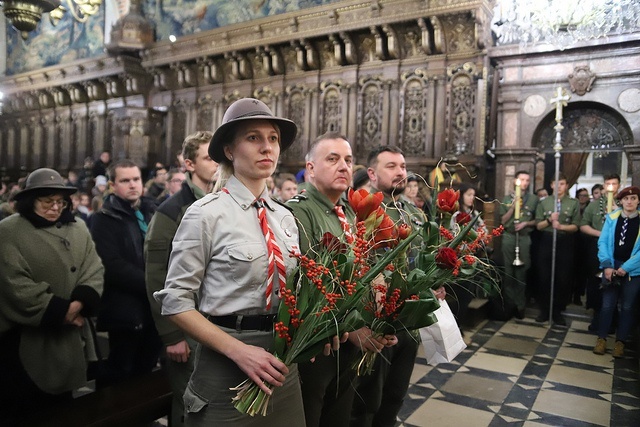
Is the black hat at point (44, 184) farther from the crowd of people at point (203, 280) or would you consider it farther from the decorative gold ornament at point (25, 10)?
the decorative gold ornament at point (25, 10)

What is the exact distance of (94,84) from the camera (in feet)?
42.0

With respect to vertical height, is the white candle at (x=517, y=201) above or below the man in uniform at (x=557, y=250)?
above

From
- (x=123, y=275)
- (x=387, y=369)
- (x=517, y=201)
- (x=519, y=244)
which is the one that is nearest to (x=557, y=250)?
(x=519, y=244)

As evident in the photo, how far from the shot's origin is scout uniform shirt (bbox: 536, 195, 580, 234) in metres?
6.73

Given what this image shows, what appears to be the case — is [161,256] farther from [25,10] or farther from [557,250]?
[557,250]

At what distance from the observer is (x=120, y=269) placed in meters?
3.07

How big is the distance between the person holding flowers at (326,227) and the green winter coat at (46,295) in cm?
144

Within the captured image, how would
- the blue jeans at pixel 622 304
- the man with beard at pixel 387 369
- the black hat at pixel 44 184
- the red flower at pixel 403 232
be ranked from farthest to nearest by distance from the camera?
the blue jeans at pixel 622 304
the black hat at pixel 44 184
the man with beard at pixel 387 369
the red flower at pixel 403 232

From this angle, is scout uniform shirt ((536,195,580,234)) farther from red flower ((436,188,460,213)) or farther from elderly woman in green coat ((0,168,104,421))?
elderly woman in green coat ((0,168,104,421))

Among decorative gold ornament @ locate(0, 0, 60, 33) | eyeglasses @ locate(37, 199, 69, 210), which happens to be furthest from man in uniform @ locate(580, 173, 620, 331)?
decorative gold ornament @ locate(0, 0, 60, 33)

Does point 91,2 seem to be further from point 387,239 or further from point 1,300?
→ point 387,239

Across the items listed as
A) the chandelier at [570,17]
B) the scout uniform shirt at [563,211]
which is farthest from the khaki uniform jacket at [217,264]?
the scout uniform shirt at [563,211]

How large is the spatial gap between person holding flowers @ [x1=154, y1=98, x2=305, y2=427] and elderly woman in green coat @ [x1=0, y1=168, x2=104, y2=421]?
1509 mm

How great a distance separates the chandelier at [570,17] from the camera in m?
5.85
